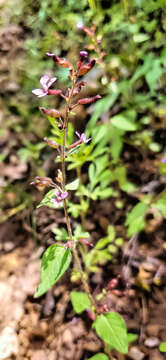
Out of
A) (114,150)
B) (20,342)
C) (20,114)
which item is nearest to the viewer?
(20,342)

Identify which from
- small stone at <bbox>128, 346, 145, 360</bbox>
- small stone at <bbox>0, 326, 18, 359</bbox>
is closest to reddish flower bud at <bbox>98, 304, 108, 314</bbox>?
small stone at <bbox>128, 346, 145, 360</bbox>

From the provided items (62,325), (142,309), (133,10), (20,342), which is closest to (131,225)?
(142,309)

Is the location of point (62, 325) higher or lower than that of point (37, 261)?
lower

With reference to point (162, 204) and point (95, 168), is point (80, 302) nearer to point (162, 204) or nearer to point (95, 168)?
point (162, 204)

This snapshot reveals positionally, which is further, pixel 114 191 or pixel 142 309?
pixel 114 191

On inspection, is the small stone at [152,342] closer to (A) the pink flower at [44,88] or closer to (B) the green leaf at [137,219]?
(B) the green leaf at [137,219]

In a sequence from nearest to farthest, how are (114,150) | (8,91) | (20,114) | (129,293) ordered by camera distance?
(129,293)
(114,150)
(20,114)
(8,91)

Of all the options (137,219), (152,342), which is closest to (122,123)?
(137,219)

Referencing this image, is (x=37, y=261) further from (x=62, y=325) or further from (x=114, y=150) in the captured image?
(x=114, y=150)
